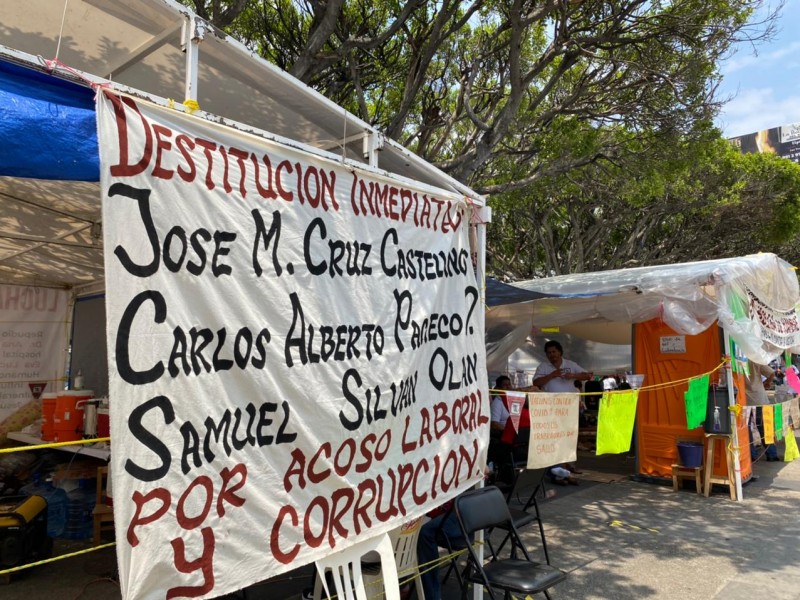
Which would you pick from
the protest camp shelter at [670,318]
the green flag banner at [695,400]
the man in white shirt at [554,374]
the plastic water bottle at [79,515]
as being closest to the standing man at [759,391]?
the protest camp shelter at [670,318]

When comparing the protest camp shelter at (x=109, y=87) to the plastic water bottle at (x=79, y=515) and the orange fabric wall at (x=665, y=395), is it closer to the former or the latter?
the plastic water bottle at (x=79, y=515)

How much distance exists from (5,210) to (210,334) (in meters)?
3.05

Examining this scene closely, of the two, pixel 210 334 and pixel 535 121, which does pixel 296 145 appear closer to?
pixel 210 334

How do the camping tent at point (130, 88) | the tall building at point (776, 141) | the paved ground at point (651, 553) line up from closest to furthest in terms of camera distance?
the camping tent at point (130, 88), the paved ground at point (651, 553), the tall building at point (776, 141)

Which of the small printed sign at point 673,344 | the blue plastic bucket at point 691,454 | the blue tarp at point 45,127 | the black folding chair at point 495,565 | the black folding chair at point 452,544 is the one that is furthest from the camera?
the small printed sign at point 673,344

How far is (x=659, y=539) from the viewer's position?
5.75 m

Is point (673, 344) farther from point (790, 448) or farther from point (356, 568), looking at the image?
point (356, 568)

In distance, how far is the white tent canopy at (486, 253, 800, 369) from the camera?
22.7 feet

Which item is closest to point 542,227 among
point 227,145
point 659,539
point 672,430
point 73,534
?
→ point 672,430

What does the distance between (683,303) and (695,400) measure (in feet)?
3.86

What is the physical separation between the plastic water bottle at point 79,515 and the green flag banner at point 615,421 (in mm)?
5059

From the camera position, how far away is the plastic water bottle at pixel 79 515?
5.78 meters

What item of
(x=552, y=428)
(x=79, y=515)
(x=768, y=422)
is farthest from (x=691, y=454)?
(x=79, y=515)

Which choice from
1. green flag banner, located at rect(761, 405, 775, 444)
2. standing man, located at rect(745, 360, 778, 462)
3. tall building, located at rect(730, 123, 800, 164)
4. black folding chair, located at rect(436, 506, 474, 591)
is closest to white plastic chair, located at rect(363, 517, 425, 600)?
black folding chair, located at rect(436, 506, 474, 591)
